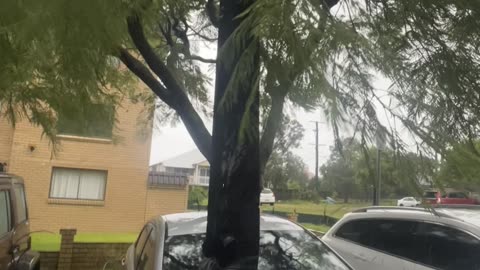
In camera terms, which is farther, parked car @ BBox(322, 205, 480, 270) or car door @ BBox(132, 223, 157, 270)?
parked car @ BBox(322, 205, 480, 270)

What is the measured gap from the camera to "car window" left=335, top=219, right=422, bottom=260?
4.96 metres

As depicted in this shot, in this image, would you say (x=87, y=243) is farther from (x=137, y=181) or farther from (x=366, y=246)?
(x=137, y=181)

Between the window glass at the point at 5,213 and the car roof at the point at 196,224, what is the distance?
194 cm

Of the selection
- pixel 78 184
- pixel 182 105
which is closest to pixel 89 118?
pixel 182 105

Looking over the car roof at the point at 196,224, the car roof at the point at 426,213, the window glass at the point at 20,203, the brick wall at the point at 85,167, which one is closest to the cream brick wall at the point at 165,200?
the brick wall at the point at 85,167

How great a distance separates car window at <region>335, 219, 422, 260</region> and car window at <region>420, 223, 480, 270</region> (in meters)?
0.13

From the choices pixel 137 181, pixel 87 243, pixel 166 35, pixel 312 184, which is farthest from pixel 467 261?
pixel 137 181

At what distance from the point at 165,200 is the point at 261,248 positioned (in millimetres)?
14393

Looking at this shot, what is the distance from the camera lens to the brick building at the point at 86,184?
54.2 feet

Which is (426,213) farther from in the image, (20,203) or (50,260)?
(50,260)

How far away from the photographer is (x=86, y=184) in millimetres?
17422

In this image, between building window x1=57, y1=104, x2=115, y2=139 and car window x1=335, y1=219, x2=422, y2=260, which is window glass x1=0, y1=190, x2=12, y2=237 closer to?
building window x1=57, y1=104, x2=115, y2=139

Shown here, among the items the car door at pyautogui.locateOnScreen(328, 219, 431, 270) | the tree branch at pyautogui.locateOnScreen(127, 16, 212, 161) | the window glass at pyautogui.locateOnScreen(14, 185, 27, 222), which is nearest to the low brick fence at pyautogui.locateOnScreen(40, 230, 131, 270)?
the window glass at pyautogui.locateOnScreen(14, 185, 27, 222)

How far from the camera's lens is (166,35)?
554 cm
